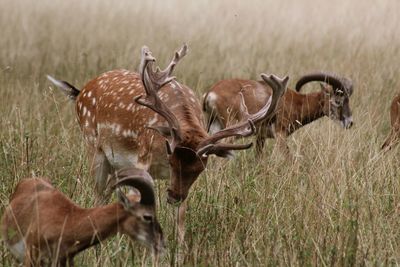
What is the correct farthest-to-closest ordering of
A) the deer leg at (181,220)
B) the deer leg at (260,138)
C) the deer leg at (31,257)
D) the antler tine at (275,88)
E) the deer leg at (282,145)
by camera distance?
1. the deer leg at (260,138)
2. the deer leg at (282,145)
3. the antler tine at (275,88)
4. the deer leg at (181,220)
5. the deer leg at (31,257)

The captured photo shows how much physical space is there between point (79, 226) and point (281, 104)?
5720 mm

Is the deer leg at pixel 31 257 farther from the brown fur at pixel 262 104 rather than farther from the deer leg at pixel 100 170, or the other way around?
the brown fur at pixel 262 104

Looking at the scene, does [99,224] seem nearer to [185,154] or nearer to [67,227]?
[67,227]

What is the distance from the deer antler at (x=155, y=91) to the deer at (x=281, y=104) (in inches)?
105

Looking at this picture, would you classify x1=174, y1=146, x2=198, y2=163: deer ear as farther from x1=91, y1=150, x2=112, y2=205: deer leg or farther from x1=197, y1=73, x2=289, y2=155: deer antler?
x1=91, y1=150, x2=112, y2=205: deer leg

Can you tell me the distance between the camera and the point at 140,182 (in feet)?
15.1

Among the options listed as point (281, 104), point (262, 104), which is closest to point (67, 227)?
point (262, 104)

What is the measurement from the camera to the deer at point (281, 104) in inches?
380

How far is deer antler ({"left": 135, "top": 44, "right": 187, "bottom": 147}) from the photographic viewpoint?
6.16 metres

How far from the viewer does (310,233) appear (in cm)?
557

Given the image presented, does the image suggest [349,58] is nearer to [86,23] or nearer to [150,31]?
[150,31]

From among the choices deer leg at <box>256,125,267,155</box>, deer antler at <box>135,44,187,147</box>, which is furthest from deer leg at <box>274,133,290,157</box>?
deer antler at <box>135,44,187,147</box>

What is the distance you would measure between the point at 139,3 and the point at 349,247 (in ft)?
42.9

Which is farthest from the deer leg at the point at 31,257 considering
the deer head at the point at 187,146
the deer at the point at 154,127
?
the deer head at the point at 187,146
